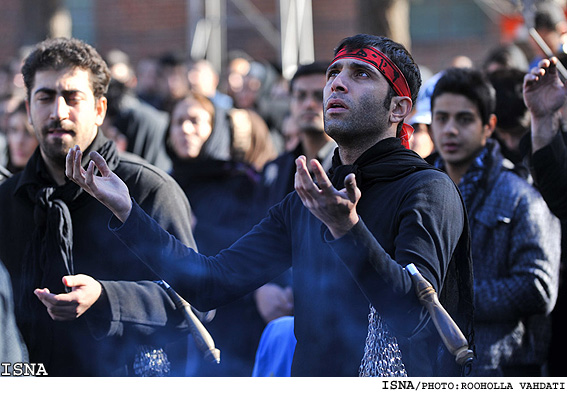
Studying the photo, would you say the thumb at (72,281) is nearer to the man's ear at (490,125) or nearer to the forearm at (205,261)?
the forearm at (205,261)

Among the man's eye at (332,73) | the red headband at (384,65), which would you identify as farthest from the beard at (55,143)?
the red headband at (384,65)

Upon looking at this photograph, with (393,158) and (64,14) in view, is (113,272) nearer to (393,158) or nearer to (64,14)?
(393,158)

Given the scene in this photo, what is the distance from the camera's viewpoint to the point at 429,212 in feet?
8.30

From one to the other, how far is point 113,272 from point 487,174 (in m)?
1.75

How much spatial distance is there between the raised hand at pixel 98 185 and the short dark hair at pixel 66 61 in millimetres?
961

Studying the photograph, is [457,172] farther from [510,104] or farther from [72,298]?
[72,298]

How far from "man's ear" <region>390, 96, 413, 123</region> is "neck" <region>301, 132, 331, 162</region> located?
2.04m

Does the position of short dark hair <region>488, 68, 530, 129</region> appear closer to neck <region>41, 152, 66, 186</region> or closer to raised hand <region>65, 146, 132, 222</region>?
neck <region>41, 152, 66, 186</region>

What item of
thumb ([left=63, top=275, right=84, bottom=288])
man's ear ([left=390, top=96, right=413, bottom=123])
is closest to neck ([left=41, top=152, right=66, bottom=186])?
thumb ([left=63, top=275, right=84, bottom=288])

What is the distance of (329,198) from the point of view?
7.40 ft

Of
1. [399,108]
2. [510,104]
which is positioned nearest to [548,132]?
[399,108]

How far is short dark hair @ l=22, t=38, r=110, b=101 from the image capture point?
11.8ft

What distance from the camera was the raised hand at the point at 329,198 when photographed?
2252mm
